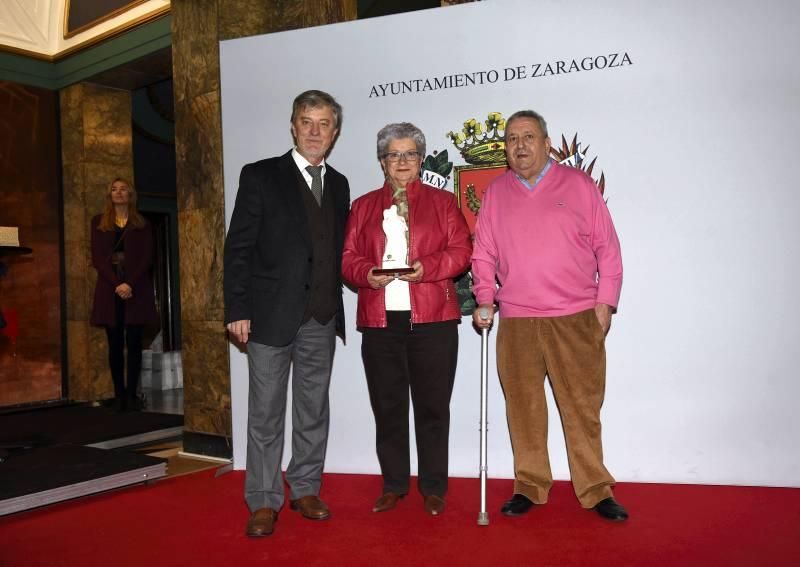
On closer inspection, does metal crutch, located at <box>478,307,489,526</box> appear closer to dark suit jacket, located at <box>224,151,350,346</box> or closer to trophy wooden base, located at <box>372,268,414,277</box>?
trophy wooden base, located at <box>372,268,414,277</box>

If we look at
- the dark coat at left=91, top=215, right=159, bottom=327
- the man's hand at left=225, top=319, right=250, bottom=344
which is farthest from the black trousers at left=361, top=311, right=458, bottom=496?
the dark coat at left=91, top=215, right=159, bottom=327

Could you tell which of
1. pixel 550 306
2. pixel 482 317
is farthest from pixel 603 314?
pixel 482 317

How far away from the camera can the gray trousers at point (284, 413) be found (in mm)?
2973

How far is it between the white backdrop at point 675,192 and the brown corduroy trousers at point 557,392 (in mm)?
468

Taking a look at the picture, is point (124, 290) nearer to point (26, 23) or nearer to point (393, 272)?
point (26, 23)

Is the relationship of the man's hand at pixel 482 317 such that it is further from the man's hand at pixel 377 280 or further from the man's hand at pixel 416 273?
the man's hand at pixel 377 280

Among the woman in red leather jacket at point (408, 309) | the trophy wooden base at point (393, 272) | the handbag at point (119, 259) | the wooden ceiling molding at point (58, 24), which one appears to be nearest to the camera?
the trophy wooden base at point (393, 272)

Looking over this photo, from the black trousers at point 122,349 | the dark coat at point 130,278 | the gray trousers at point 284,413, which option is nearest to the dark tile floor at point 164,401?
the black trousers at point 122,349

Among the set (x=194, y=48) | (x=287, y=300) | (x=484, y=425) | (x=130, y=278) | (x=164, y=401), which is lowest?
(x=164, y=401)

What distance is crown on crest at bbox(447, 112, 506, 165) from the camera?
3.60m

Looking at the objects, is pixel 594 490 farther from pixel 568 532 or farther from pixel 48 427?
pixel 48 427

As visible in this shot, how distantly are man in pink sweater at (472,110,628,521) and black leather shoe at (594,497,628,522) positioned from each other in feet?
0.04

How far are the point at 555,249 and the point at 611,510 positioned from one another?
1.07m

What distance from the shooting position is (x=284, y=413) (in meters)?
3.04
